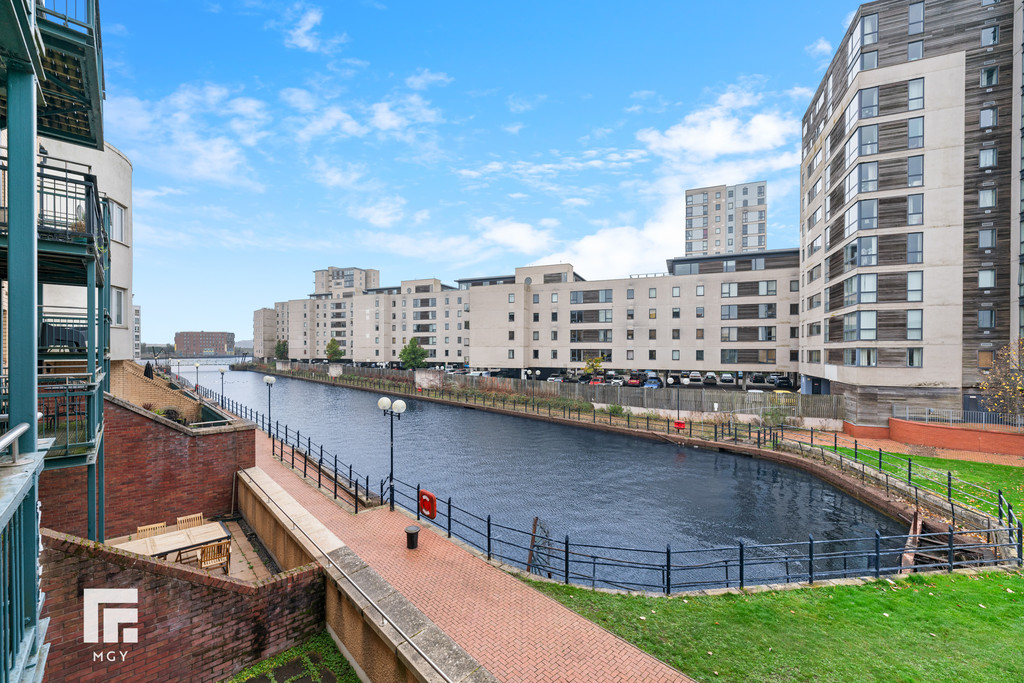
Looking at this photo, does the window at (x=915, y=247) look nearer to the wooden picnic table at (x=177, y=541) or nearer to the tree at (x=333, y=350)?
the wooden picnic table at (x=177, y=541)

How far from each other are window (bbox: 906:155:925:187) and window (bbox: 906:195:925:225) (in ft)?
2.92

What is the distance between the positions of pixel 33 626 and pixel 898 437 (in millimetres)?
36535

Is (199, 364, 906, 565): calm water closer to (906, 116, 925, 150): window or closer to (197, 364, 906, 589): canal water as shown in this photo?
(197, 364, 906, 589): canal water

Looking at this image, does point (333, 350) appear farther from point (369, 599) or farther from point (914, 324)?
point (369, 599)

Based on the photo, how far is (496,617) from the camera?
28.5ft

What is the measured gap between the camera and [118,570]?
731 centimetres

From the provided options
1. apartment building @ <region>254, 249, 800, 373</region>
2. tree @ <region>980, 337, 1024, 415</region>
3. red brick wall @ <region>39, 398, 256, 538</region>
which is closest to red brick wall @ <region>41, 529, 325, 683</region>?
red brick wall @ <region>39, 398, 256, 538</region>

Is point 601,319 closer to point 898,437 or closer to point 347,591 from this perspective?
point 898,437

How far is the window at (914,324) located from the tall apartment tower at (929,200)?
0.05 m

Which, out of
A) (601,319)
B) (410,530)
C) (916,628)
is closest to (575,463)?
(410,530)

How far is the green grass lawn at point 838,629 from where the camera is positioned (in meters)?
7.25

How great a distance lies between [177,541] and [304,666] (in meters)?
4.75

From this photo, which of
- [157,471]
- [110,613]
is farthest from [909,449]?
[157,471]

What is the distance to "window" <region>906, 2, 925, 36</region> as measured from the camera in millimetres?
28297
